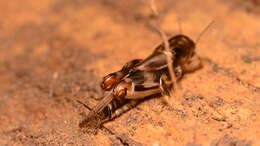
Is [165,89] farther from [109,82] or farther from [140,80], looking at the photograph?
[109,82]

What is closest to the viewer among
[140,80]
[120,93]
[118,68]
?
[120,93]

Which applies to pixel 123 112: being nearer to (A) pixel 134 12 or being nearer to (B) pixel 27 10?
(A) pixel 134 12

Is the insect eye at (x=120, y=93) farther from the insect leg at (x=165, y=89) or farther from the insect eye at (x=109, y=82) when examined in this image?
the insect leg at (x=165, y=89)

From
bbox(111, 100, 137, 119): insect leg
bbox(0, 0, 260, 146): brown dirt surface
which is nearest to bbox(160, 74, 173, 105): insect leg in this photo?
bbox(0, 0, 260, 146): brown dirt surface

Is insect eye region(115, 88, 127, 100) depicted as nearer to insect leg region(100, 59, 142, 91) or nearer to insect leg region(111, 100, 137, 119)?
insect leg region(100, 59, 142, 91)

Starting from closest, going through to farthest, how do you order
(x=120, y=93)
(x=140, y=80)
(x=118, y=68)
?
(x=120, y=93) → (x=140, y=80) → (x=118, y=68)

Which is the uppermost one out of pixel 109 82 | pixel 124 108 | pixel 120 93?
pixel 109 82

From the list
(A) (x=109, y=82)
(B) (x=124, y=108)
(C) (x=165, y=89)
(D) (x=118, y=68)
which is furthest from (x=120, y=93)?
(D) (x=118, y=68)
